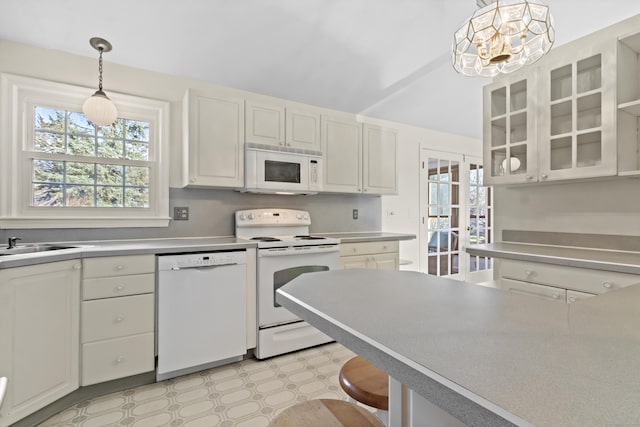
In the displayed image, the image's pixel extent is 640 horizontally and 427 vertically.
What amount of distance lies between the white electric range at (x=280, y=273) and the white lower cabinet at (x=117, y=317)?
75 centimetres

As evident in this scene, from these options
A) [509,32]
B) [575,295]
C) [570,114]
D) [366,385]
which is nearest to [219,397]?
[366,385]

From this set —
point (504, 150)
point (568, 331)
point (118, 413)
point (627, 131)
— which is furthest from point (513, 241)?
point (118, 413)

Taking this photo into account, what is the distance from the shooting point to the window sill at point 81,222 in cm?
222

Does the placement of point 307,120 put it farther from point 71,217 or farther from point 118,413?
point 118,413

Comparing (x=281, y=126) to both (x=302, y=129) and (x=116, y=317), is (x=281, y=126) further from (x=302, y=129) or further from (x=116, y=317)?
(x=116, y=317)

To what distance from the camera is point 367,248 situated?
3092 millimetres

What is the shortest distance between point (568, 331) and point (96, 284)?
2287 millimetres

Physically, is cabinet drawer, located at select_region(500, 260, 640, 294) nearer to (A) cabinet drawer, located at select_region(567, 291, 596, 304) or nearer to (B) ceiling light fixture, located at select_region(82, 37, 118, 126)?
(A) cabinet drawer, located at select_region(567, 291, 596, 304)

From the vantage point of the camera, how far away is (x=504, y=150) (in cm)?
246

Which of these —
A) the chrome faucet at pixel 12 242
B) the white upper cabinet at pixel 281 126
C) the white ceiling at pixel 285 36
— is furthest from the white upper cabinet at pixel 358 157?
the chrome faucet at pixel 12 242

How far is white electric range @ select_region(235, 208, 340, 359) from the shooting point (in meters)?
2.49

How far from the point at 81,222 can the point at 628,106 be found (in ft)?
12.1

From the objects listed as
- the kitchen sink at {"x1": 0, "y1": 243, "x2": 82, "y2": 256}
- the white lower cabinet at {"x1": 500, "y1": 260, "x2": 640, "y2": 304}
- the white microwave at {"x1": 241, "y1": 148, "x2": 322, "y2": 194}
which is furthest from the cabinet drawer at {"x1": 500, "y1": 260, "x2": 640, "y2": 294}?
the kitchen sink at {"x1": 0, "y1": 243, "x2": 82, "y2": 256}

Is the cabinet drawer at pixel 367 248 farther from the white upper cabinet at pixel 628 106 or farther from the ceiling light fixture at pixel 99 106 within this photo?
the ceiling light fixture at pixel 99 106
